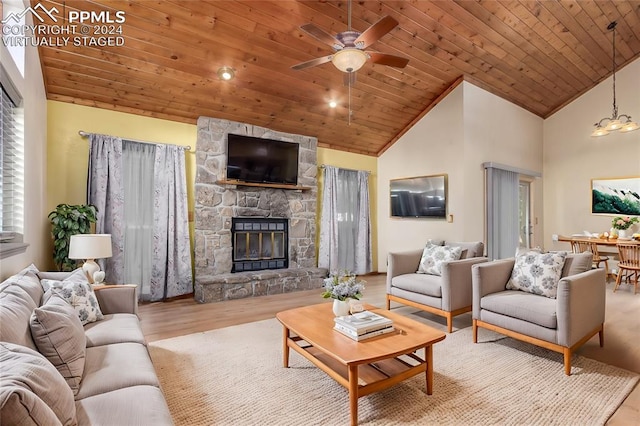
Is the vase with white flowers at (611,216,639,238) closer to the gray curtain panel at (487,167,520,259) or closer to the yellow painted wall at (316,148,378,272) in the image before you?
the gray curtain panel at (487,167,520,259)

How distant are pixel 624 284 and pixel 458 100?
157 inches

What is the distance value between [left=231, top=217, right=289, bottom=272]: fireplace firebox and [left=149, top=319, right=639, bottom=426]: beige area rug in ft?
7.37

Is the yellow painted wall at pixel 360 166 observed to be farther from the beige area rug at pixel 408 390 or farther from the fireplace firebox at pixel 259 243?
the beige area rug at pixel 408 390

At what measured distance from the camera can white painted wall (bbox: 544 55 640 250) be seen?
5930 mm

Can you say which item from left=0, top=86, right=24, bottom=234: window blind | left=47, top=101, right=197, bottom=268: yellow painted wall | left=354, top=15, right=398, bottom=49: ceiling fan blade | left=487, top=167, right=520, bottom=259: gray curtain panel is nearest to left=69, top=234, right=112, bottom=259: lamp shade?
left=0, top=86, right=24, bottom=234: window blind

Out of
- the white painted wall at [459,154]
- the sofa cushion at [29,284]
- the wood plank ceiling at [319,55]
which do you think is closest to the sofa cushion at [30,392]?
the sofa cushion at [29,284]

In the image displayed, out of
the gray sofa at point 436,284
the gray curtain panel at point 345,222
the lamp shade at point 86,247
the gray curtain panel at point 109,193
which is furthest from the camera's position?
the gray curtain panel at point 345,222

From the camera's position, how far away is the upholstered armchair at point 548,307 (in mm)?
2439

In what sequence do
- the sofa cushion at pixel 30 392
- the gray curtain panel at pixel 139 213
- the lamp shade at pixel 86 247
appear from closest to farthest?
the sofa cushion at pixel 30 392
the lamp shade at pixel 86 247
the gray curtain panel at pixel 139 213

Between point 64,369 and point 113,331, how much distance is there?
68cm

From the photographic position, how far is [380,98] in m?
5.25

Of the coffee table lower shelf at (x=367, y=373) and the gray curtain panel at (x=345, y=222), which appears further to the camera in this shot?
the gray curtain panel at (x=345, y=222)

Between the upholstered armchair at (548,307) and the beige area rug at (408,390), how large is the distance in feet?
0.66

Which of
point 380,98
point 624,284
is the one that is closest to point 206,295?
point 380,98
